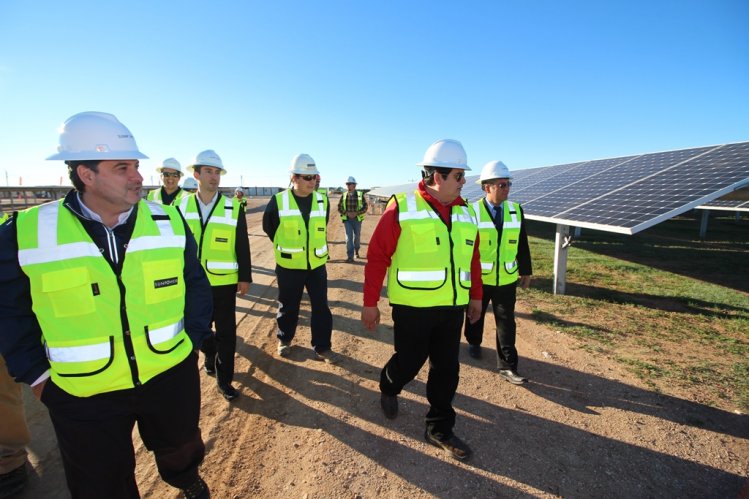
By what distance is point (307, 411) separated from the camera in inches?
128

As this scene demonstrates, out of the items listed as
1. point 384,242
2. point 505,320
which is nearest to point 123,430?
point 384,242

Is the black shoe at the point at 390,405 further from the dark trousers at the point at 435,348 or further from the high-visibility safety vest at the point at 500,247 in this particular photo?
the high-visibility safety vest at the point at 500,247

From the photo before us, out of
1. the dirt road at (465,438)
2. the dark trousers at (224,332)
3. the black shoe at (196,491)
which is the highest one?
the dark trousers at (224,332)

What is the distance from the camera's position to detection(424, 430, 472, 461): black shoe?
2.70m

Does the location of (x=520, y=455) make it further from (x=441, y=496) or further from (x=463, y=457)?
(x=441, y=496)

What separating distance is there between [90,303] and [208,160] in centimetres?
227

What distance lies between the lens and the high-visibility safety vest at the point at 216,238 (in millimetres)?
3350

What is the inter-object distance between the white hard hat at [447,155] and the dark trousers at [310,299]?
2.03 m

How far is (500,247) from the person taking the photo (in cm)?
377

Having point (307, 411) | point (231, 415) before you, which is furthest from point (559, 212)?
point (231, 415)

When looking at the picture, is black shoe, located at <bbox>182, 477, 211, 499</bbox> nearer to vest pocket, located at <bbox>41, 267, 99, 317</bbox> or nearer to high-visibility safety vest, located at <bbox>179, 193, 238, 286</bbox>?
vest pocket, located at <bbox>41, 267, 99, 317</bbox>

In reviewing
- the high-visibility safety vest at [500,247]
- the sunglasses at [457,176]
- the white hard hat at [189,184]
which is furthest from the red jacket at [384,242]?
the white hard hat at [189,184]

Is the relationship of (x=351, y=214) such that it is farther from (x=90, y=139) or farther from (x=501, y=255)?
(x=90, y=139)

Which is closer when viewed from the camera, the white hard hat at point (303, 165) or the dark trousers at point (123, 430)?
the dark trousers at point (123, 430)
